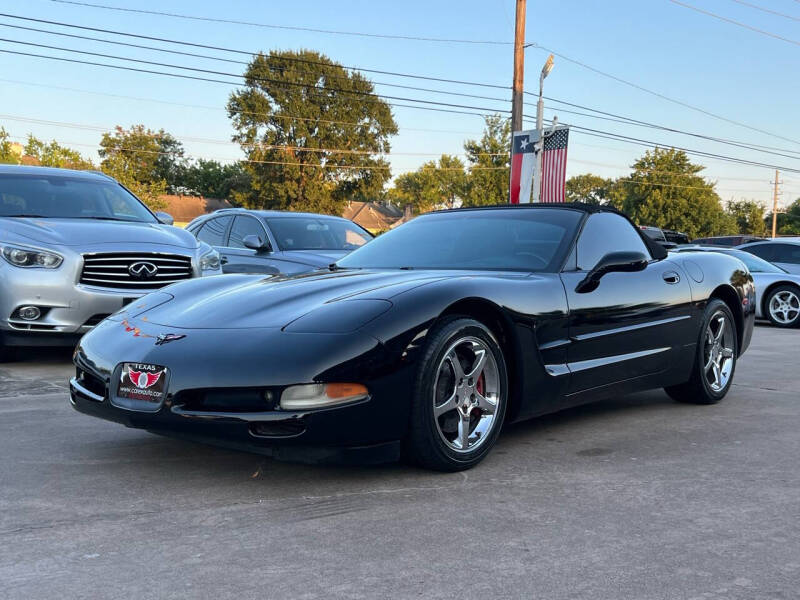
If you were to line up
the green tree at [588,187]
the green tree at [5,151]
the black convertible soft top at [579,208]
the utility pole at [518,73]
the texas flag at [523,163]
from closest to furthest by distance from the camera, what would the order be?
the black convertible soft top at [579,208], the texas flag at [523,163], the utility pole at [518,73], the green tree at [5,151], the green tree at [588,187]

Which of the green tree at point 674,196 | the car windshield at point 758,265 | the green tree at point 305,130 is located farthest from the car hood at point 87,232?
the green tree at point 674,196

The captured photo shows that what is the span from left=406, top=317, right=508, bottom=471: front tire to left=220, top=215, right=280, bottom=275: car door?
6194 millimetres

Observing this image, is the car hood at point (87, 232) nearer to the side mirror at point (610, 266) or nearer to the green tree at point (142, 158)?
the side mirror at point (610, 266)

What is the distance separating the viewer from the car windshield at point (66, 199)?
7.70 m

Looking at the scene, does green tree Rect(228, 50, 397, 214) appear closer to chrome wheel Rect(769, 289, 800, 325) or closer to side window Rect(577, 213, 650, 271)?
chrome wheel Rect(769, 289, 800, 325)

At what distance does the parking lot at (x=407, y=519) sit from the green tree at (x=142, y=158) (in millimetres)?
59021

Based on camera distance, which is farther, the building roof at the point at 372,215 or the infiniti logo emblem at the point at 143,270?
the building roof at the point at 372,215

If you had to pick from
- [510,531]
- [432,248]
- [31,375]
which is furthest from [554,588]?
[31,375]

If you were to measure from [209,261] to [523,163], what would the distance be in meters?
14.4

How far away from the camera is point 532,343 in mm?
4121

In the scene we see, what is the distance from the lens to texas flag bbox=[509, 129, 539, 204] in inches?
824

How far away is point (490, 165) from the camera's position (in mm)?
58719

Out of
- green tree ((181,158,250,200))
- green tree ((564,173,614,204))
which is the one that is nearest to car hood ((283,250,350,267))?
green tree ((181,158,250,200))

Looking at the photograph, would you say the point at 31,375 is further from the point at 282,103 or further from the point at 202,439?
the point at 282,103
